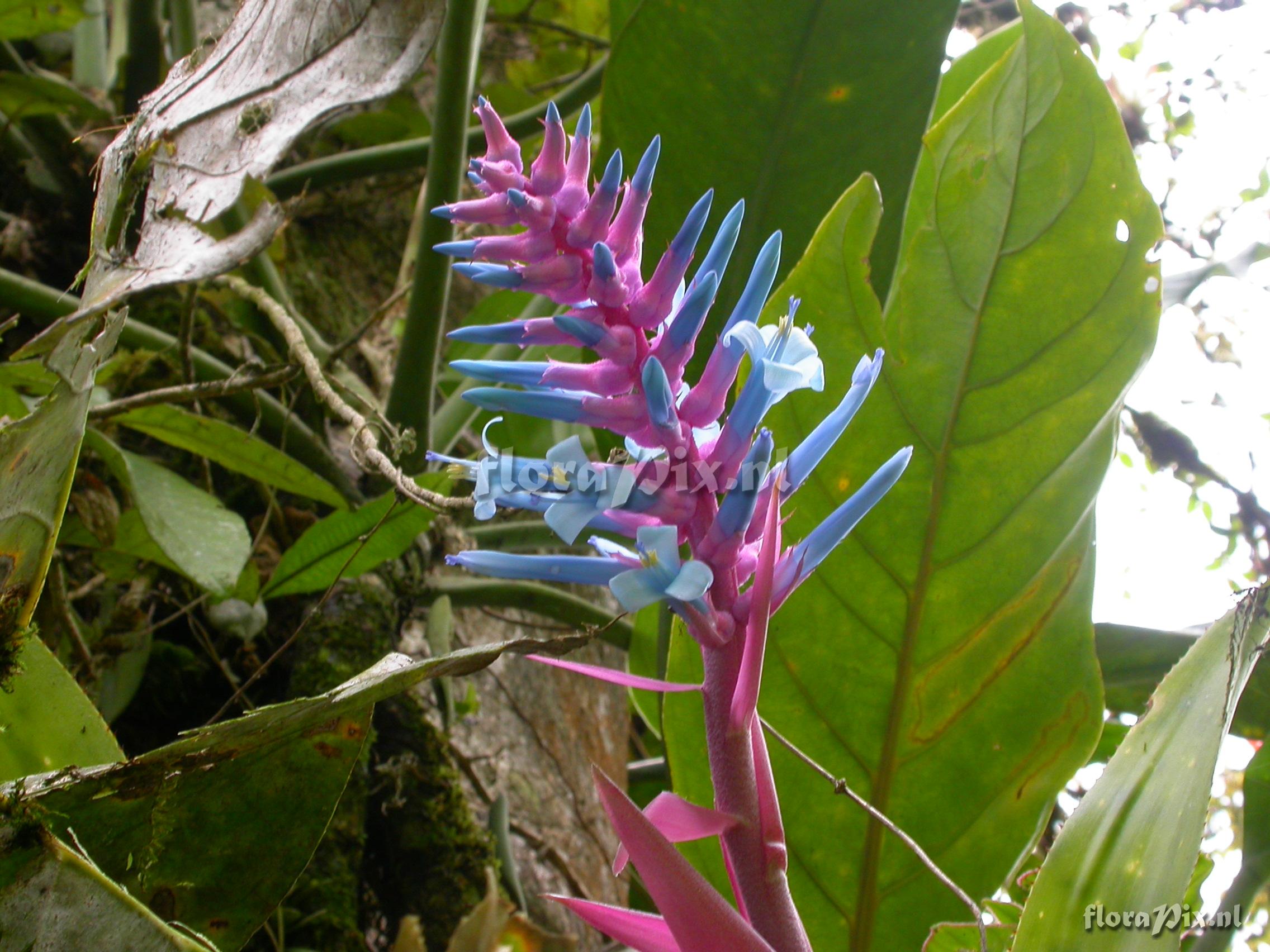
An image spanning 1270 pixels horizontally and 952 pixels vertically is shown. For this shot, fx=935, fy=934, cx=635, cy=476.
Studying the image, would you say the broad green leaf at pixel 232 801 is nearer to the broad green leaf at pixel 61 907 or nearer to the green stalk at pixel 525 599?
the broad green leaf at pixel 61 907

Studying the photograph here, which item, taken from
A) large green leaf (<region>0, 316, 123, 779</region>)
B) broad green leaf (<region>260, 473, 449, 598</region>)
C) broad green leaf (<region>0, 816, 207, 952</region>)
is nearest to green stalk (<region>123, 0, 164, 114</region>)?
broad green leaf (<region>260, 473, 449, 598</region>)

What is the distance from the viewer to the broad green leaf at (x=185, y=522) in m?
0.98

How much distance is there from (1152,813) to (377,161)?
160 centimetres

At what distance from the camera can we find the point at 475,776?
1393mm

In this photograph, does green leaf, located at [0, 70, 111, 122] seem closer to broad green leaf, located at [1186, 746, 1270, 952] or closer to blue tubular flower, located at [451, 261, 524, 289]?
blue tubular flower, located at [451, 261, 524, 289]

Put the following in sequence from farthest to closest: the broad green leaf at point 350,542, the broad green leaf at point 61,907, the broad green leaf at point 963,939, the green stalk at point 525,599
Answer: the green stalk at point 525,599, the broad green leaf at point 350,542, the broad green leaf at point 963,939, the broad green leaf at point 61,907

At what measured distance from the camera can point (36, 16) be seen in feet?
4.90

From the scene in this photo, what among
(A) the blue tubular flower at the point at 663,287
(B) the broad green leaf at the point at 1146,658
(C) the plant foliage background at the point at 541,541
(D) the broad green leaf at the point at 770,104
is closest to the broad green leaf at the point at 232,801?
(C) the plant foliage background at the point at 541,541

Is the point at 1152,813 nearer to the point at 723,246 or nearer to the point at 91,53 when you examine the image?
the point at 723,246

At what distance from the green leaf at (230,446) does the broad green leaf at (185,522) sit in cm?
5

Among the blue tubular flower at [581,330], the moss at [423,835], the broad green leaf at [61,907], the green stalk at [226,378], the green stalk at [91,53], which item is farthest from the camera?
the green stalk at [91,53]

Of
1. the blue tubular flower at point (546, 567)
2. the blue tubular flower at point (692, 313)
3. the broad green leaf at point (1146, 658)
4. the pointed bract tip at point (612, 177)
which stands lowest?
the broad green leaf at point (1146, 658)

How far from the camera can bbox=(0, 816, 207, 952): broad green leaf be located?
0.45 metres

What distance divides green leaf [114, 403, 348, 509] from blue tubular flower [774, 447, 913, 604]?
2.47 ft
